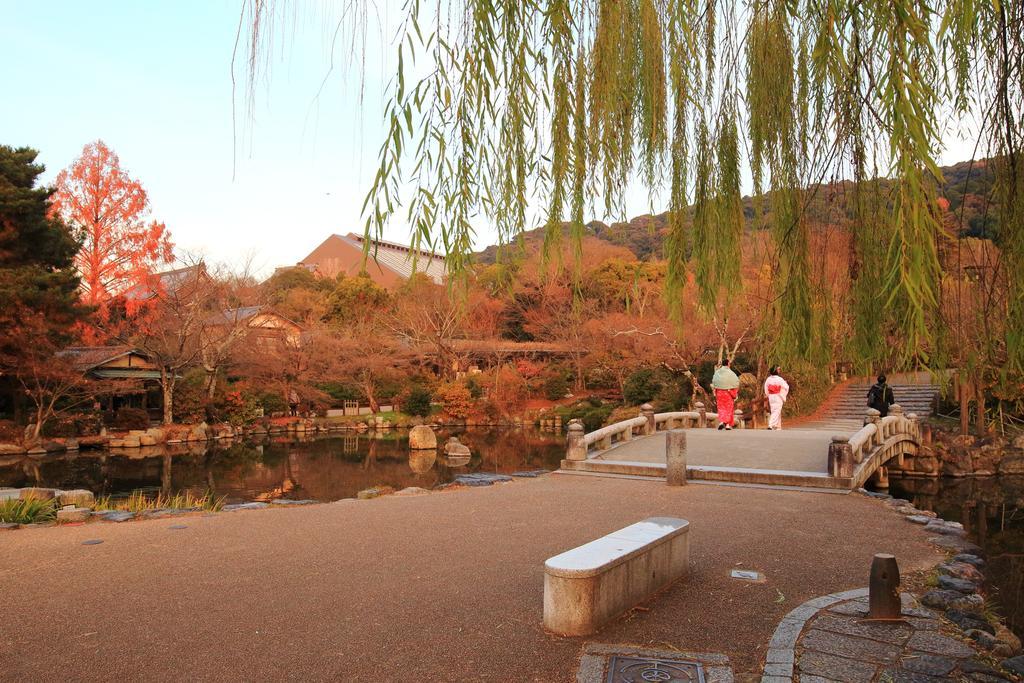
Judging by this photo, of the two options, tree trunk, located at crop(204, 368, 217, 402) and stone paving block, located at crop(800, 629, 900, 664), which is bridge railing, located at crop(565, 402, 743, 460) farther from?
tree trunk, located at crop(204, 368, 217, 402)

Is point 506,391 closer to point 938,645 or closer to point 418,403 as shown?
point 418,403

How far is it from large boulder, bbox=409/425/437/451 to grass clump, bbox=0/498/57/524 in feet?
39.8

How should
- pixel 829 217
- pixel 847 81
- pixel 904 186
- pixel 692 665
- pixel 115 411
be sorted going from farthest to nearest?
pixel 115 411 < pixel 692 665 < pixel 829 217 < pixel 847 81 < pixel 904 186

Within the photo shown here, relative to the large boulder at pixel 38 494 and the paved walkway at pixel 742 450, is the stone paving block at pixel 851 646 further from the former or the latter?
the large boulder at pixel 38 494

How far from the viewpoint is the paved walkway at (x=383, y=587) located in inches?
148

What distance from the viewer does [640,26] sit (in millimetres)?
2861

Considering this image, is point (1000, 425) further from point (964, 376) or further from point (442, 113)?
point (442, 113)

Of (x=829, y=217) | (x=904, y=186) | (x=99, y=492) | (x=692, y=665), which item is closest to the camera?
(x=904, y=186)

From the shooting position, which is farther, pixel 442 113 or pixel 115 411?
pixel 115 411

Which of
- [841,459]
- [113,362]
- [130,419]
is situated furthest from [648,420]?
[113,362]

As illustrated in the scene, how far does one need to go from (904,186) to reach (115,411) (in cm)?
2378

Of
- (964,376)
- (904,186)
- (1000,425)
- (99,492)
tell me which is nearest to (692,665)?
(964,376)

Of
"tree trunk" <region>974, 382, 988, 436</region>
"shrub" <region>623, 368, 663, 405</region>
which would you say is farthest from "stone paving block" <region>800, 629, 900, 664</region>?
"shrub" <region>623, 368, 663, 405</region>

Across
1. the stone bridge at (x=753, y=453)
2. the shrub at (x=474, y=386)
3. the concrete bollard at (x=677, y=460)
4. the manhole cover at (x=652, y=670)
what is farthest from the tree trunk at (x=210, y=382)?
the manhole cover at (x=652, y=670)
